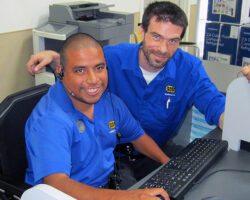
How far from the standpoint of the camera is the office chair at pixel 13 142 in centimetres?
111

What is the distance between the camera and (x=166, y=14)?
1520mm

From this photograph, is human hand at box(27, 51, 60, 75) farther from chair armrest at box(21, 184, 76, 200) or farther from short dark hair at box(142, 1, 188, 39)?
chair armrest at box(21, 184, 76, 200)

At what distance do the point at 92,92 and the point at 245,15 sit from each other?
220 cm

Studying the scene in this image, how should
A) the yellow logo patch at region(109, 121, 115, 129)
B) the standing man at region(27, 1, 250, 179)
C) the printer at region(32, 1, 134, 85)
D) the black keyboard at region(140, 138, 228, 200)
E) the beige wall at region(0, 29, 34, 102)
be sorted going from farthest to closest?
1. the beige wall at region(0, 29, 34, 102)
2. the printer at region(32, 1, 134, 85)
3. the standing man at region(27, 1, 250, 179)
4. the yellow logo patch at region(109, 121, 115, 129)
5. the black keyboard at region(140, 138, 228, 200)

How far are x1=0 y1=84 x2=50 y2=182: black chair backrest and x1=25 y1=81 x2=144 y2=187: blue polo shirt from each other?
0.17ft

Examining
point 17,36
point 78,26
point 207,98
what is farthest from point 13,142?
point 17,36

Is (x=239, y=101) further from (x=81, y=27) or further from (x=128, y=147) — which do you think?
(x=81, y=27)

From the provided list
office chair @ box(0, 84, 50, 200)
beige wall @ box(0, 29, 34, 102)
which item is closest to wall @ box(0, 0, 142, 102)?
beige wall @ box(0, 29, 34, 102)

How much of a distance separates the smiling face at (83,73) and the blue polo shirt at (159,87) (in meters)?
0.46

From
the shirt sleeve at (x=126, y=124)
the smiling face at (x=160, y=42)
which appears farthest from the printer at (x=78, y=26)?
the shirt sleeve at (x=126, y=124)

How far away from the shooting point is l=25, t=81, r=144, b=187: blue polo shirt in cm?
100

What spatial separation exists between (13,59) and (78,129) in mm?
1855

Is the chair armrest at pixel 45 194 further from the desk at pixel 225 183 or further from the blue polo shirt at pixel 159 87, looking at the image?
the blue polo shirt at pixel 159 87

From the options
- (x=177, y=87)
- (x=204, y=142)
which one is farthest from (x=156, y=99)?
(x=204, y=142)
